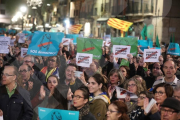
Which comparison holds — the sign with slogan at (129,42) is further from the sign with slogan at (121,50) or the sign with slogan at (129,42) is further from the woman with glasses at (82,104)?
the woman with glasses at (82,104)

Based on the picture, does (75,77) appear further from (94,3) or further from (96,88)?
(94,3)

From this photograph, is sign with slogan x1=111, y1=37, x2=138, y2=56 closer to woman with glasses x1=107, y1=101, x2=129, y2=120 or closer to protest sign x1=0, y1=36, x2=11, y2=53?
protest sign x1=0, y1=36, x2=11, y2=53

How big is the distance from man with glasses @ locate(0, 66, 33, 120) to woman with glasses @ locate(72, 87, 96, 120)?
0.87m

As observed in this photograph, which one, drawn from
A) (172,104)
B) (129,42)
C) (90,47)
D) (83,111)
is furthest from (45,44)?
(172,104)

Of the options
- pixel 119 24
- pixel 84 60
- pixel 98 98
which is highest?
pixel 119 24

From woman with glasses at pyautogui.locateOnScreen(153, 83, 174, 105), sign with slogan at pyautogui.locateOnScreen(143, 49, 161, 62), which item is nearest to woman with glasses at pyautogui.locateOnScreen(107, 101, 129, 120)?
woman with glasses at pyautogui.locateOnScreen(153, 83, 174, 105)

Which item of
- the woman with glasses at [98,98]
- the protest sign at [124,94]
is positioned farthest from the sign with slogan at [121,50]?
the protest sign at [124,94]

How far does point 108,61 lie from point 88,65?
1.42 metres

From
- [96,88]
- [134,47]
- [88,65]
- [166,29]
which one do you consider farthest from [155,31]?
[96,88]

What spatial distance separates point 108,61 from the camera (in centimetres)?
984

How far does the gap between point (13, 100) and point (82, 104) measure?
112 centimetres

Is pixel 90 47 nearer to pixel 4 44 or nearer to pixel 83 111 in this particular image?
pixel 4 44

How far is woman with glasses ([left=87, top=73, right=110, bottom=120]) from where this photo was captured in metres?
5.19

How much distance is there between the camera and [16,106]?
5336mm
